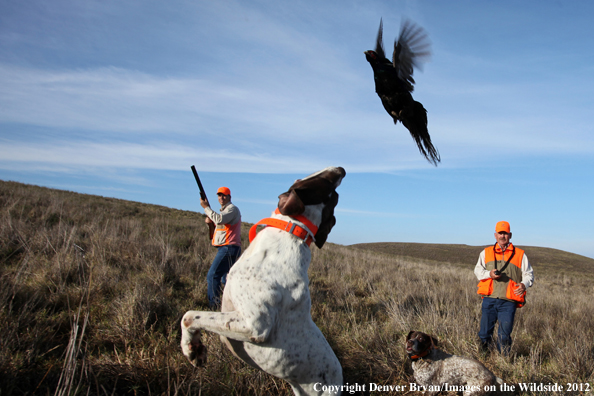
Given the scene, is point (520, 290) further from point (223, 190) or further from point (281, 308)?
point (223, 190)

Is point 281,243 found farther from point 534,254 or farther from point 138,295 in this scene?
point 534,254

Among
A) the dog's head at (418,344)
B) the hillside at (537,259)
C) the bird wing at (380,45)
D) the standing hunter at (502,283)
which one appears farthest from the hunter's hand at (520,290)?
the hillside at (537,259)

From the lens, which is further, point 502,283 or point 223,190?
point 223,190

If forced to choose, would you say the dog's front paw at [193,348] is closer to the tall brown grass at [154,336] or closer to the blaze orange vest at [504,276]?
the tall brown grass at [154,336]

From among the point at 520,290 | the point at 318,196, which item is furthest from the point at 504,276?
the point at 318,196

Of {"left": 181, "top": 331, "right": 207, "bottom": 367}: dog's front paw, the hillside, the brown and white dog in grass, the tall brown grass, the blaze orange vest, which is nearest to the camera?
{"left": 181, "top": 331, "right": 207, "bottom": 367}: dog's front paw

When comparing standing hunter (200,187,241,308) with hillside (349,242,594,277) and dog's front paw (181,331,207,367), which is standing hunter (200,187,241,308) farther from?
hillside (349,242,594,277)

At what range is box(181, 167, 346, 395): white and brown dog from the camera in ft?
4.30

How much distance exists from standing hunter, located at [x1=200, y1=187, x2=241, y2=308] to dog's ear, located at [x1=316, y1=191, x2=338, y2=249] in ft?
12.3

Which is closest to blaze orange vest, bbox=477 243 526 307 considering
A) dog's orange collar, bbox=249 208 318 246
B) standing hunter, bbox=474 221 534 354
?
standing hunter, bbox=474 221 534 354

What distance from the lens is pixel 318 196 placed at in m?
1.51

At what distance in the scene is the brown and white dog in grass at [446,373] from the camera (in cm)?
271

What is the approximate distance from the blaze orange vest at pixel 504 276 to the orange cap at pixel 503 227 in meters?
0.25

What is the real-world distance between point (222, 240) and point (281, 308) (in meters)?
4.28
